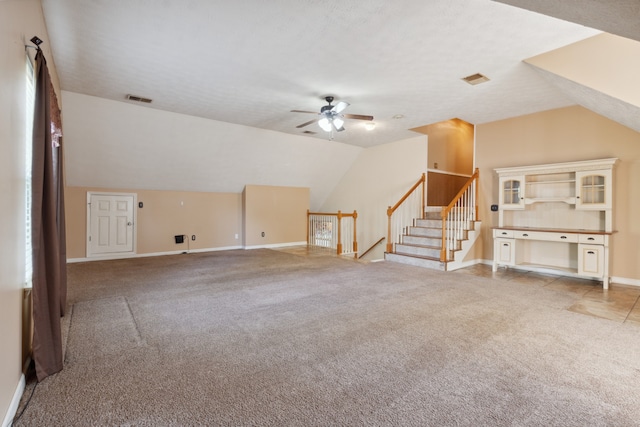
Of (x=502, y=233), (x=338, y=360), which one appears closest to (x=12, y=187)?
(x=338, y=360)

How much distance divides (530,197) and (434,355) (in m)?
4.67

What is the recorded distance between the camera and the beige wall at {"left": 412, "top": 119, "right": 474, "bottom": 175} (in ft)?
25.7

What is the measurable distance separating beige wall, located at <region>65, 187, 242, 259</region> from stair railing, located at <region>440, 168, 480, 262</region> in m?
5.67

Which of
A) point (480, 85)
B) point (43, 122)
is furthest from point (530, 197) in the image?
point (43, 122)

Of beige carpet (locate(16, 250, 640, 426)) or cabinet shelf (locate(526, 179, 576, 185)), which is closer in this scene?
beige carpet (locate(16, 250, 640, 426))

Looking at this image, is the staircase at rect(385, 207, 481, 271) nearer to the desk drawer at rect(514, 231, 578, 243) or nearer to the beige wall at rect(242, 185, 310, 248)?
the desk drawer at rect(514, 231, 578, 243)

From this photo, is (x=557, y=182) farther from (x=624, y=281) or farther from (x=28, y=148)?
(x=28, y=148)

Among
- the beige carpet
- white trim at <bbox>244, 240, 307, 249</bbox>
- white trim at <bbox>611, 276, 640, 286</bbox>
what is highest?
white trim at <bbox>244, 240, 307, 249</bbox>

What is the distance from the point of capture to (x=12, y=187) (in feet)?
6.15

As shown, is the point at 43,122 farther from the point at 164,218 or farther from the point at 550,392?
the point at 164,218

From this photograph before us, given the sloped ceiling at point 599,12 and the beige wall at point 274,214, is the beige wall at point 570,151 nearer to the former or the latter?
the sloped ceiling at point 599,12

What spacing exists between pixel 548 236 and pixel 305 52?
15.9 feet

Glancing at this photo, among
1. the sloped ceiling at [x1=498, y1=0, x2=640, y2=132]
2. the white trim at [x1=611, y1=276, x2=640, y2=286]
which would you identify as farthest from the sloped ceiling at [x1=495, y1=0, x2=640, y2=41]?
the white trim at [x1=611, y1=276, x2=640, y2=286]

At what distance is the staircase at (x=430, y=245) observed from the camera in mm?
6008
